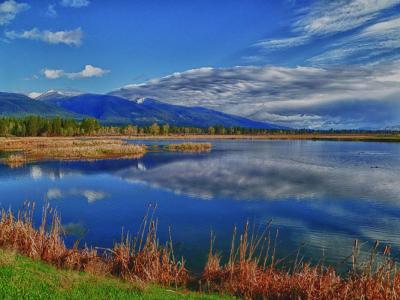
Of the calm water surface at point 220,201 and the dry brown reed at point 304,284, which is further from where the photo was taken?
the calm water surface at point 220,201

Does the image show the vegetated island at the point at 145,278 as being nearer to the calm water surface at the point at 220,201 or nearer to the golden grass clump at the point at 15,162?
the calm water surface at the point at 220,201

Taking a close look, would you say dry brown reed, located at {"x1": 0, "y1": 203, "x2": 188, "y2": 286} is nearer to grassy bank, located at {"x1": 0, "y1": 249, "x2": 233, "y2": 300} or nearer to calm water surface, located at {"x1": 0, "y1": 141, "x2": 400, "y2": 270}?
grassy bank, located at {"x1": 0, "y1": 249, "x2": 233, "y2": 300}

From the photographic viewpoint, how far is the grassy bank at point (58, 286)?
1083cm

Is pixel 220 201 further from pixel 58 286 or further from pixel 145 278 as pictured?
pixel 58 286

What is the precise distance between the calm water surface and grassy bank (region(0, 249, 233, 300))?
637 cm

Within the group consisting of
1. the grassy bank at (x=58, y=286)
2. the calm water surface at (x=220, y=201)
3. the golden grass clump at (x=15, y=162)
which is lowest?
the calm water surface at (x=220, y=201)

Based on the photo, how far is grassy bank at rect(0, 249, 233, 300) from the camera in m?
10.8

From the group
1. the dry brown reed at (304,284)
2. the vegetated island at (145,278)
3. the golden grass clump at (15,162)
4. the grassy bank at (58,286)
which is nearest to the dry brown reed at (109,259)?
the vegetated island at (145,278)

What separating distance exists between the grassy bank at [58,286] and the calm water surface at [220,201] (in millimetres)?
6373

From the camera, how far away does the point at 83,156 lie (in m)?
80.2

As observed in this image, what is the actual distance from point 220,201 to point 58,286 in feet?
84.7

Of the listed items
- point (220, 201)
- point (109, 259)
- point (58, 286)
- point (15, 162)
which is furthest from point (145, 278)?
point (15, 162)

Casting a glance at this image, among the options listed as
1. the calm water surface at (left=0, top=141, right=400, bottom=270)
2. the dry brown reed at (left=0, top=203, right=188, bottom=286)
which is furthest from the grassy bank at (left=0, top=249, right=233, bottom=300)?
the calm water surface at (left=0, top=141, right=400, bottom=270)

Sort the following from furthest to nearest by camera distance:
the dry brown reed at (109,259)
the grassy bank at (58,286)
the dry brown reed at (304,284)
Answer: the dry brown reed at (109,259) < the dry brown reed at (304,284) < the grassy bank at (58,286)
